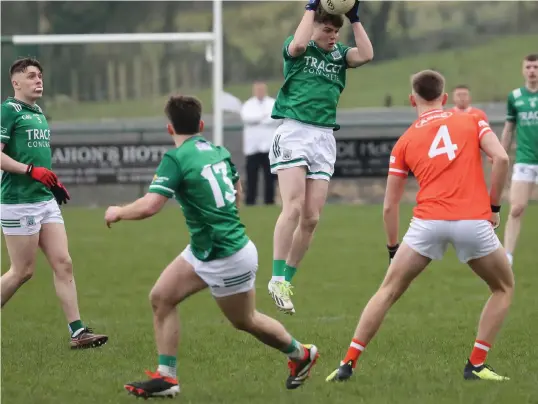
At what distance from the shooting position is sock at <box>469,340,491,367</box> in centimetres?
776

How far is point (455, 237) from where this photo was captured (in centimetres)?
750

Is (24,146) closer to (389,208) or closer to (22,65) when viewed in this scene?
(22,65)

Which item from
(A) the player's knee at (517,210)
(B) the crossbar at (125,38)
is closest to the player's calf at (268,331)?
(A) the player's knee at (517,210)

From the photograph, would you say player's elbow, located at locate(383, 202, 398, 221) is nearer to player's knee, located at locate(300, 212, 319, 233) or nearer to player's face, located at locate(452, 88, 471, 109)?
player's knee, located at locate(300, 212, 319, 233)

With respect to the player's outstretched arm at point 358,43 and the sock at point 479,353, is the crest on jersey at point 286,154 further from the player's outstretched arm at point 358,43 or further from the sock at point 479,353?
the sock at point 479,353

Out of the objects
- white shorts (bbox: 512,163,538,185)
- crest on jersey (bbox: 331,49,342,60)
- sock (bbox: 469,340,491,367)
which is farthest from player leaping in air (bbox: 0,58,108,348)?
white shorts (bbox: 512,163,538,185)

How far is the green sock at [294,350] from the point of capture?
7.61 meters

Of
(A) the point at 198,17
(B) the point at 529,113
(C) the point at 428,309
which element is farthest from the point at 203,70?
(C) the point at 428,309

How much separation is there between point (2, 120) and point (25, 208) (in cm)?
73

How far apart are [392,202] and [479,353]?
1171 mm

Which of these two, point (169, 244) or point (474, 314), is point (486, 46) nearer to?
point (169, 244)

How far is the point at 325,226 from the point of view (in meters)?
20.0

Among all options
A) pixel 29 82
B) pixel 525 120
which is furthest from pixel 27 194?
pixel 525 120

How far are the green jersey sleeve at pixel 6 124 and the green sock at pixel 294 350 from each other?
3.08m
